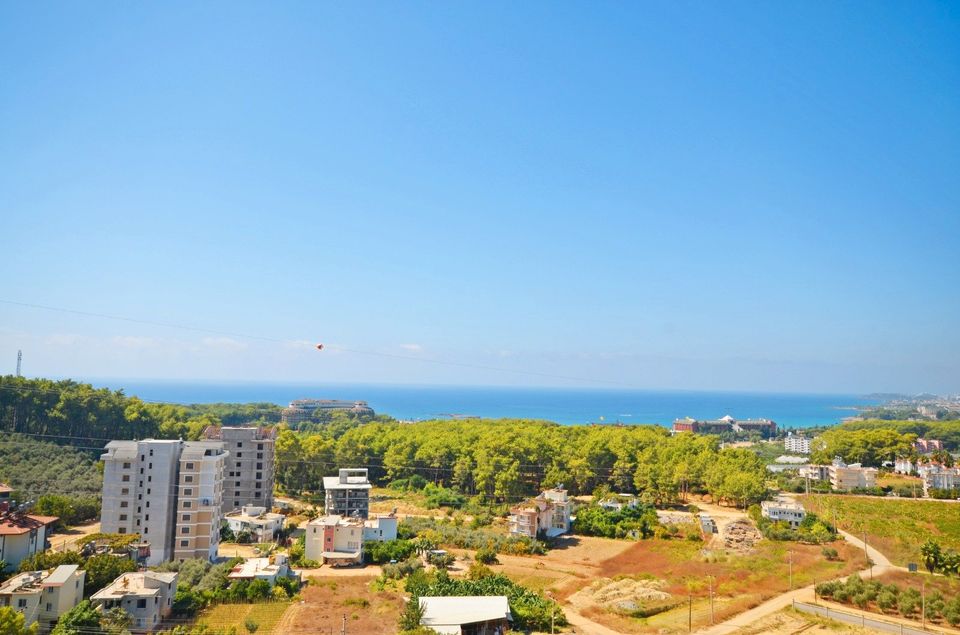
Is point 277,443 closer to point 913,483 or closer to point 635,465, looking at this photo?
point 635,465

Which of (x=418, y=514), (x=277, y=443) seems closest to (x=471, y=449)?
(x=418, y=514)

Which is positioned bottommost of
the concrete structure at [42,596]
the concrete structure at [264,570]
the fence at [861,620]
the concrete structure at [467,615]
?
the fence at [861,620]

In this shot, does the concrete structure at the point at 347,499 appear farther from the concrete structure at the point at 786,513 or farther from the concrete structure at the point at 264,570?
the concrete structure at the point at 786,513

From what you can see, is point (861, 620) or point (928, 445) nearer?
point (861, 620)

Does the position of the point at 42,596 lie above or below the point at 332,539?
above

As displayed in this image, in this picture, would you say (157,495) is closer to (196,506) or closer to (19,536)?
(196,506)

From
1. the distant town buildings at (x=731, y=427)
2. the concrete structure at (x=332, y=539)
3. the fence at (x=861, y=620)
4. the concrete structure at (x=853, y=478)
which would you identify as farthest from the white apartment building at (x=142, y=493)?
the distant town buildings at (x=731, y=427)

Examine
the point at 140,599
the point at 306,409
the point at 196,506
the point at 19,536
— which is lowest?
the point at 140,599

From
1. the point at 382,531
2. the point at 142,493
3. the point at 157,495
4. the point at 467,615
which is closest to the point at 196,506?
the point at 157,495
